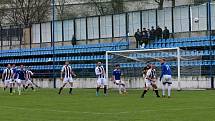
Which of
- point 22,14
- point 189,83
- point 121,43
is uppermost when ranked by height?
point 22,14

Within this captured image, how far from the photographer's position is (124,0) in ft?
237

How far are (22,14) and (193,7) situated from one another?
28367mm

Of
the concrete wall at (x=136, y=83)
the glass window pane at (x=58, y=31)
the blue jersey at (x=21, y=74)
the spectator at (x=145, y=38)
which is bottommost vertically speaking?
the concrete wall at (x=136, y=83)

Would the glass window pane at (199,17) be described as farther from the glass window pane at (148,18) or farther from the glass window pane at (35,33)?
the glass window pane at (35,33)

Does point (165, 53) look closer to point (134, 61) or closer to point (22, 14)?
point (134, 61)

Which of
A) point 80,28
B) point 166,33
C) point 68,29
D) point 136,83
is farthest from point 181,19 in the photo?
point 68,29

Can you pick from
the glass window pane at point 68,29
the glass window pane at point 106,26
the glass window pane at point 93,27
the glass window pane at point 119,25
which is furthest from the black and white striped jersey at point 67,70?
the glass window pane at point 68,29

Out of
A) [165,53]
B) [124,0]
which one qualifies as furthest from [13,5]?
[165,53]

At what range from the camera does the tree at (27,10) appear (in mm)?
71562

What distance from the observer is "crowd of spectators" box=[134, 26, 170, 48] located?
50000mm

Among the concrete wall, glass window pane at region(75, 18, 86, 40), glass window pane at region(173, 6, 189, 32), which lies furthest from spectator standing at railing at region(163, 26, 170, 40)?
glass window pane at region(75, 18, 86, 40)

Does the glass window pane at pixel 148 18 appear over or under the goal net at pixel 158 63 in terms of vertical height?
over

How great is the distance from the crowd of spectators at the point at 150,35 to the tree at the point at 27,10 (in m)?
24.4

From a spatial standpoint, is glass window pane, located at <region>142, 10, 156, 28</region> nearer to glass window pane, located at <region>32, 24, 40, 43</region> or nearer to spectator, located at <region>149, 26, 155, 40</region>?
spectator, located at <region>149, 26, 155, 40</region>
